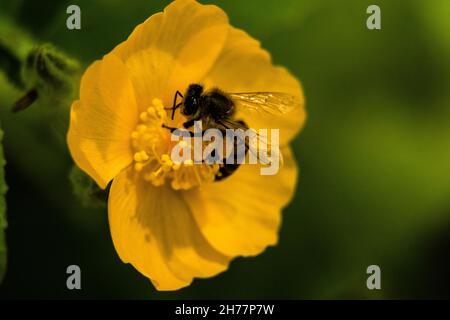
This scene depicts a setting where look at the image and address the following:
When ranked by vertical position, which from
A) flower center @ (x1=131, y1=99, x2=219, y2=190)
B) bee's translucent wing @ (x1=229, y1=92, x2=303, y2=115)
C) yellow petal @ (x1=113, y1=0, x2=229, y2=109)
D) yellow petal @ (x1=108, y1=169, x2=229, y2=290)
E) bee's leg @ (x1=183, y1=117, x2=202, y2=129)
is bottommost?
yellow petal @ (x1=108, y1=169, x2=229, y2=290)

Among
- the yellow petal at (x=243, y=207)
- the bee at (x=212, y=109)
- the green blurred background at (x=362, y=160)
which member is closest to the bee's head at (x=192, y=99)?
the bee at (x=212, y=109)

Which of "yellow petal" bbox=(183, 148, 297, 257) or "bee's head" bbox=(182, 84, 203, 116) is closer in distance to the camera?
"bee's head" bbox=(182, 84, 203, 116)

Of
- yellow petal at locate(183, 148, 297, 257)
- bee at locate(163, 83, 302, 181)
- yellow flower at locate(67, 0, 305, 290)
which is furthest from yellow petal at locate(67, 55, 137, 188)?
yellow petal at locate(183, 148, 297, 257)

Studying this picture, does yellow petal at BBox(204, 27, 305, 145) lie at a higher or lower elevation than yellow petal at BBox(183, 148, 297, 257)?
higher

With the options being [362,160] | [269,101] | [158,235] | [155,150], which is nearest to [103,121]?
[155,150]

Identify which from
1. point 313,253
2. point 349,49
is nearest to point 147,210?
point 313,253

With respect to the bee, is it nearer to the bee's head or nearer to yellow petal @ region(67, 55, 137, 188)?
the bee's head

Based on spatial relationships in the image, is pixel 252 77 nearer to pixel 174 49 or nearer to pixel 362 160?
pixel 174 49

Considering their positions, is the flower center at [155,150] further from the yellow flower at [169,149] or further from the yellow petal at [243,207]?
the yellow petal at [243,207]
